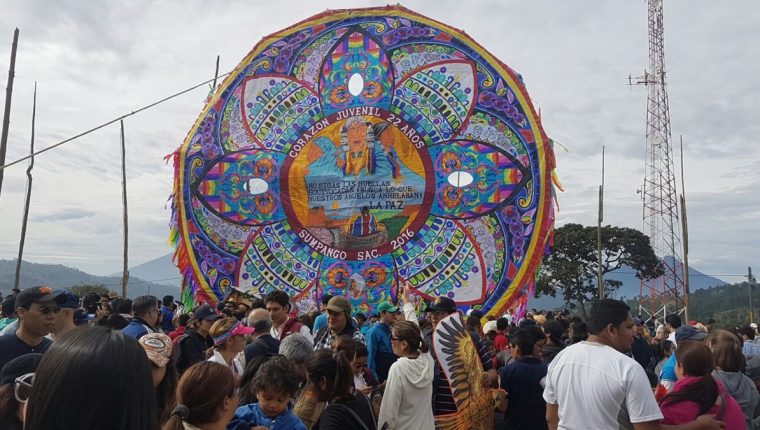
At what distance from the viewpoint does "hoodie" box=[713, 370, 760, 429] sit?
165 inches

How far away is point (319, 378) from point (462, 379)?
161cm

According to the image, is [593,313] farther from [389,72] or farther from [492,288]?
[389,72]

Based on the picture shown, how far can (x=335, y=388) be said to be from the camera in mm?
3492

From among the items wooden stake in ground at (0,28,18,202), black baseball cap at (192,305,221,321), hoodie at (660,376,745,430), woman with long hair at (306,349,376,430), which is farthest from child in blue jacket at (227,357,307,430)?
wooden stake in ground at (0,28,18,202)

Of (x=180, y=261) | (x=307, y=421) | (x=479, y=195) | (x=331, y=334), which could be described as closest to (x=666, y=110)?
(x=479, y=195)

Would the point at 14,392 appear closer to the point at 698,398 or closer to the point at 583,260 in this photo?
the point at 698,398

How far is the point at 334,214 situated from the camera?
35.9 feet

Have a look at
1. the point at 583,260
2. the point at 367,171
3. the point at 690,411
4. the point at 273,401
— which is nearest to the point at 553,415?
the point at 690,411

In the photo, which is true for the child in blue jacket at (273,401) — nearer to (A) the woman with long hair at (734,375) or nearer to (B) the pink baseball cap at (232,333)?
(B) the pink baseball cap at (232,333)

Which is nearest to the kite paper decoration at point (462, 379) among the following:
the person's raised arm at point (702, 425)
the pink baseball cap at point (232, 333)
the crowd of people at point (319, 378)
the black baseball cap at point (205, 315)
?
the crowd of people at point (319, 378)

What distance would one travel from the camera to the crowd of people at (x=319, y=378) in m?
1.39

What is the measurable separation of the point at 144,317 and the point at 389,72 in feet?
22.3

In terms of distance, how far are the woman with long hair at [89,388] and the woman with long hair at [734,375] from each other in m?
4.04

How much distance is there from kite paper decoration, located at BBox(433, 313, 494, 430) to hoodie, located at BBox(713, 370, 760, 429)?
5.39 feet
